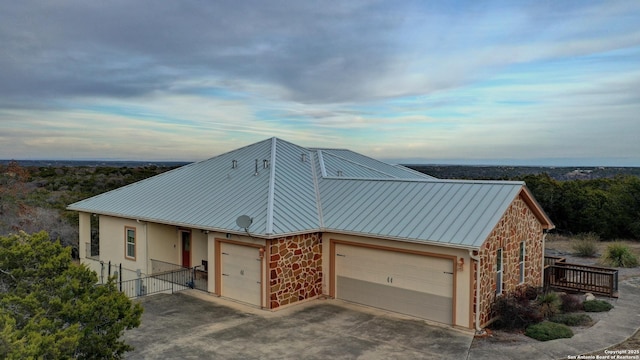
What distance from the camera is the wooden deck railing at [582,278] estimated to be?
1541cm

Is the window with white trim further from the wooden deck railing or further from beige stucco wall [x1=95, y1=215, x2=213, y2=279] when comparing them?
beige stucco wall [x1=95, y1=215, x2=213, y2=279]

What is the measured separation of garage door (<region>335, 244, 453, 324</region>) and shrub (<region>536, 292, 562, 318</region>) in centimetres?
287

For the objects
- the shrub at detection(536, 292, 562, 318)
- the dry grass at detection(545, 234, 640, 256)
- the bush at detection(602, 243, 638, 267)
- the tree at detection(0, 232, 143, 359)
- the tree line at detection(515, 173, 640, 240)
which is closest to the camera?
the tree at detection(0, 232, 143, 359)

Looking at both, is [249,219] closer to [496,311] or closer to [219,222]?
[219,222]

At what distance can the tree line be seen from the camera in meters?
28.3

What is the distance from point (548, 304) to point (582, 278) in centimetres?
450

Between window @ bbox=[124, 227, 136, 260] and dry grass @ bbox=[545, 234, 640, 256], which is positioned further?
dry grass @ bbox=[545, 234, 640, 256]

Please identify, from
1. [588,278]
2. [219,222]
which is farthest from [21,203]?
[588,278]

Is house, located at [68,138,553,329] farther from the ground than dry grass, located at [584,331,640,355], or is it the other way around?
house, located at [68,138,553,329]

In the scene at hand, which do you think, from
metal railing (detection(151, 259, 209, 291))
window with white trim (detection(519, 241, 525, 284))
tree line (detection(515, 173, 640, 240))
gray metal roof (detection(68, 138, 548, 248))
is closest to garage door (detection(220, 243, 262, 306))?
gray metal roof (detection(68, 138, 548, 248))

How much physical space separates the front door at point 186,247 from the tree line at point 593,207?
2525cm

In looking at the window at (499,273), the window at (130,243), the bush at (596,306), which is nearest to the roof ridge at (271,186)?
the window at (130,243)

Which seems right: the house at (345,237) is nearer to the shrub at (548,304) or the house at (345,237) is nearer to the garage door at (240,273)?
the garage door at (240,273)

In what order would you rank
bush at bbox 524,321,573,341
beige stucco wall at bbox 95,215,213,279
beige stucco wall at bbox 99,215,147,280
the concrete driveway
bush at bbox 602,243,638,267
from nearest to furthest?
1. the concrete driveway
2. bush at bbox 524,321,573,341
3. beige stucco wall at bbox 95,215,213,279
4. beige stucco wall at bbox 99,215,147,280
5. bush at bbox 602,243,638,267
